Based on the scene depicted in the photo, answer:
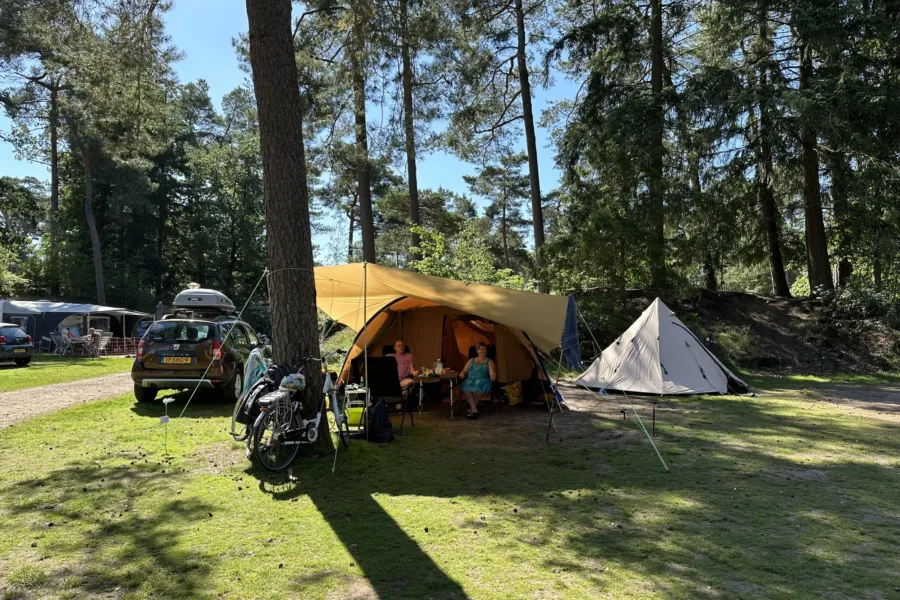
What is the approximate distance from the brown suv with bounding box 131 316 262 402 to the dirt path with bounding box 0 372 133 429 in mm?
1239

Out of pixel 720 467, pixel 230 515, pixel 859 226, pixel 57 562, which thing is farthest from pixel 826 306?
pixel 57 562

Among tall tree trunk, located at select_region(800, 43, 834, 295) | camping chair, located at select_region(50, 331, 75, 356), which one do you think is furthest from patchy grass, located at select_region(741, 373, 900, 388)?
camping chair, located at select_region(50, 331, 75, 356)

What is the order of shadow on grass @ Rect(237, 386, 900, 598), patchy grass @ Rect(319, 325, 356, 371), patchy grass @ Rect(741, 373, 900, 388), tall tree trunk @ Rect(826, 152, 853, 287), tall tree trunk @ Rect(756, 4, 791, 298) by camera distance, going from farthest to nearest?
1. tall tree trunk @ Rect(826, 152, 853, 287)
2. tall tree trunk @ Rect(756, 4, 791, 298)
3. patchy grass @ Rect(319, 325, 356, 371)
4. patchy grass @ Rect(741, 373, 900, 388)
5. shadow on grass @ Rect(237, 386, 900, 598)

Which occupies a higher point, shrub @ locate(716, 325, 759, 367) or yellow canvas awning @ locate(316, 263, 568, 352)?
yellow canvas awning @ locate(316, 263, 568, 352)

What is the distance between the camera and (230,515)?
3.76m

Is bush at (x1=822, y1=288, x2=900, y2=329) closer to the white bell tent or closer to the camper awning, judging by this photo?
the white bell tent

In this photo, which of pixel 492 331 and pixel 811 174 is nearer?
pixel 492 331

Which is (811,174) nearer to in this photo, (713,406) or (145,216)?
(713,406)

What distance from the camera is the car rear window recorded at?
7.71 meters

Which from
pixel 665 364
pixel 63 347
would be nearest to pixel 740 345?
pixel 665 364

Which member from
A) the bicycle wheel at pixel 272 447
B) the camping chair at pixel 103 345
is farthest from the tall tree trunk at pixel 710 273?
the camping chair at pixel 103 345

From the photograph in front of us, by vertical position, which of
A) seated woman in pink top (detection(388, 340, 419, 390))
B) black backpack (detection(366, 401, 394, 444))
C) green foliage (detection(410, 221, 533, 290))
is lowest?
black backpack (detection(366, 401, 394, 444))

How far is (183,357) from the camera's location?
762cm

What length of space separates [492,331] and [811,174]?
36.5 ft
